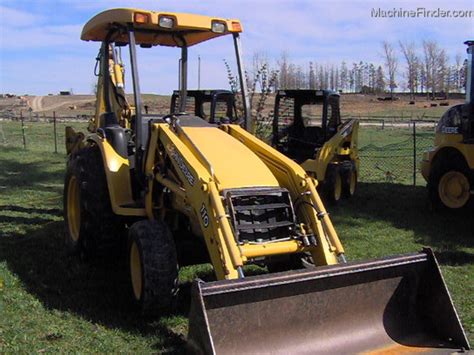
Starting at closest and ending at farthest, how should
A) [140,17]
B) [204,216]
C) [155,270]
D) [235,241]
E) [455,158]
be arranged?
[235,241]
[204,216]
[155,270]
[140,17]
[455,158]

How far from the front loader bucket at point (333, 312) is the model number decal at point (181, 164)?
1205 millimetres

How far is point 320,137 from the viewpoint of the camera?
41.6 ft

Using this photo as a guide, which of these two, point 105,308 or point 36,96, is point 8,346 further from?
point 36,96

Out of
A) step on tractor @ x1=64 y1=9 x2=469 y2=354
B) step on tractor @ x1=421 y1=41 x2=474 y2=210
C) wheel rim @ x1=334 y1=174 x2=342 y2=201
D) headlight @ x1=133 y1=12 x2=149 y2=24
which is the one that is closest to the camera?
step on tractor @ x1=64 y1=9 x2=469 y2=354

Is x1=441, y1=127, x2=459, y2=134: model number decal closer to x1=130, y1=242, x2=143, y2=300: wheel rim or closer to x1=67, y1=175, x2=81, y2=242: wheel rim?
x1=67, y1=175, x2=81, y2=242: wheel rim

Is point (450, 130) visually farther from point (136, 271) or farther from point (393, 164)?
point (136, 271)

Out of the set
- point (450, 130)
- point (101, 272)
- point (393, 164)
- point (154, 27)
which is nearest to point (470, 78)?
point (450, 130)

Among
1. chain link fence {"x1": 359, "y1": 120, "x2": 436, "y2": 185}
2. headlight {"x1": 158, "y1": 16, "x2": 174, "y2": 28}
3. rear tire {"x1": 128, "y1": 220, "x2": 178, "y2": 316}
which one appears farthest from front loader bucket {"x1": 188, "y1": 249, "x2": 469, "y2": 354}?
chain link fence {"x1": 359, "y1": 120, "x2": 436, "y2": 185}

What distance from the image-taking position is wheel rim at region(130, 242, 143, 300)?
506 cm

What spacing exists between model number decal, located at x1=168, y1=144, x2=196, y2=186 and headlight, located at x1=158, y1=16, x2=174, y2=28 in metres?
1.31

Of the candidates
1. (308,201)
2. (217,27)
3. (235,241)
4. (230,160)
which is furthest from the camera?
(217,27)

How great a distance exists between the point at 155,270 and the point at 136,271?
1.45 ft

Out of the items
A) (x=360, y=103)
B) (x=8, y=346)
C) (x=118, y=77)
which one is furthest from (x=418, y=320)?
(x=360, y=103)

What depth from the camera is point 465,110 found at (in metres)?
9.84
